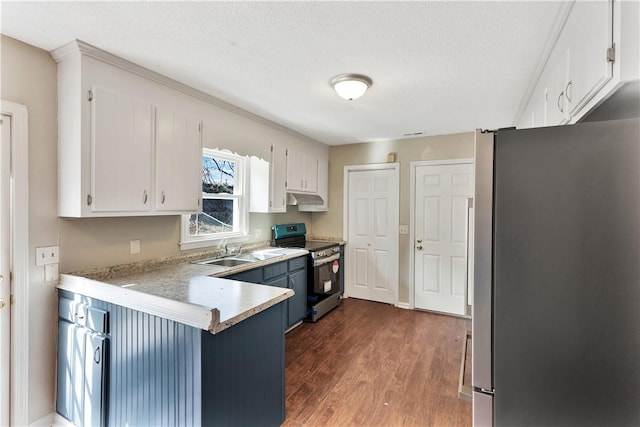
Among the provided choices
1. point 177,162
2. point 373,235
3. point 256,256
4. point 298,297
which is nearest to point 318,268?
point 298,297

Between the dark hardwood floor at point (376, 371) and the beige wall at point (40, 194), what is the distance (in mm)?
1606

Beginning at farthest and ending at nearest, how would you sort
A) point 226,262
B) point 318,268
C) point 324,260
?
point 324,260
point 318,268
point 226,262

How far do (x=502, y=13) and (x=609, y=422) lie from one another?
1769mm

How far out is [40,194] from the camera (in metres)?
1.90

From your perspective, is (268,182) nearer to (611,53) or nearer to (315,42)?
(315,42)

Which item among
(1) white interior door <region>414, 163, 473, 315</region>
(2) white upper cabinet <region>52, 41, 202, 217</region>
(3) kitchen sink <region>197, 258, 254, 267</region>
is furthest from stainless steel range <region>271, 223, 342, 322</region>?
(2) white upper cabinet <region>52, 41, 202, 217</region>

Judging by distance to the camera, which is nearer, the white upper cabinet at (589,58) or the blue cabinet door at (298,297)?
the white upper cabinet at (589,58)

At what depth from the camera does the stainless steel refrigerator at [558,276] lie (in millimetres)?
901

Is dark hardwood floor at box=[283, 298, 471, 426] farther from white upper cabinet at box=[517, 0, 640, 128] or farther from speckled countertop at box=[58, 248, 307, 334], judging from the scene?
white upper cabinet at box=[517, 0, 640, 128]

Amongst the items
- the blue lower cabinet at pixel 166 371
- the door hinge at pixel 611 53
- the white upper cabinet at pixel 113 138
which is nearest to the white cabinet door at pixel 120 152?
the white upper cabinet at pixel 113 138

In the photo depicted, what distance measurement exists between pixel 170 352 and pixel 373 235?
3.49 metres

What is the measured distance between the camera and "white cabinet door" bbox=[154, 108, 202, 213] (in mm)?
2293

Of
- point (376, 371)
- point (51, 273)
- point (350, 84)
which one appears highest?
point (350, 84)

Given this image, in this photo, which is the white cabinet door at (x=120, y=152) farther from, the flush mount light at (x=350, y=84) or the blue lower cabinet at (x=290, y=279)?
the flush mount light at (x=350, y=84)
